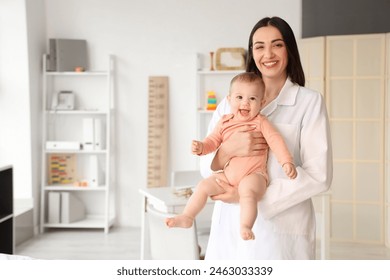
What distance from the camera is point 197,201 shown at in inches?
53.7

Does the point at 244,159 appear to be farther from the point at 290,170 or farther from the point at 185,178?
the point at 185,178

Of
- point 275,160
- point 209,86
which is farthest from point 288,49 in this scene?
point 209,86

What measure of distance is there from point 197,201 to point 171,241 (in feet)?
3.70

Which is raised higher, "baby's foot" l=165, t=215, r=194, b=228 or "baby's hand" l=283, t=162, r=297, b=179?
"baby's hand" l=283, t=162, r=297, b=179

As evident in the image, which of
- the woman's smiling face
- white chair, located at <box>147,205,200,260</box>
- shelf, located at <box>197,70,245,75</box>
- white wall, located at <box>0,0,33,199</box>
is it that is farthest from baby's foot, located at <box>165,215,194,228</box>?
white wall, located at <box>0,0,33,199</box>

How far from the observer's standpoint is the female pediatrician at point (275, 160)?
4.45 feet

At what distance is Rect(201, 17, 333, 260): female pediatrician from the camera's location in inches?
53.4

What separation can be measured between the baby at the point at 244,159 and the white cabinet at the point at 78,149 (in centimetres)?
347

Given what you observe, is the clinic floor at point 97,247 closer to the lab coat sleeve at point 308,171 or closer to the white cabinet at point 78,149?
the white cabinet at point 78,149

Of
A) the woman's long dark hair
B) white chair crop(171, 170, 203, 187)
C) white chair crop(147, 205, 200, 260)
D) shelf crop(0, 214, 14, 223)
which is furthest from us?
white chair crop(171, 170, 203, 187)

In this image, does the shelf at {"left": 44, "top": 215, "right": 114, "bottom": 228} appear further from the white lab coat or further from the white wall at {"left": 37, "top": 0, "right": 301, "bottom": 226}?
the white lab coat

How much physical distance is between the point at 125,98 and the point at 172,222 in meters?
3.80

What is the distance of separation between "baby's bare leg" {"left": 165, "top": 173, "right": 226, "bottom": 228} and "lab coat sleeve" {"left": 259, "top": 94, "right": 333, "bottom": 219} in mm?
124

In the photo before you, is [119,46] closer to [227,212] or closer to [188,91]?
[188,91]
